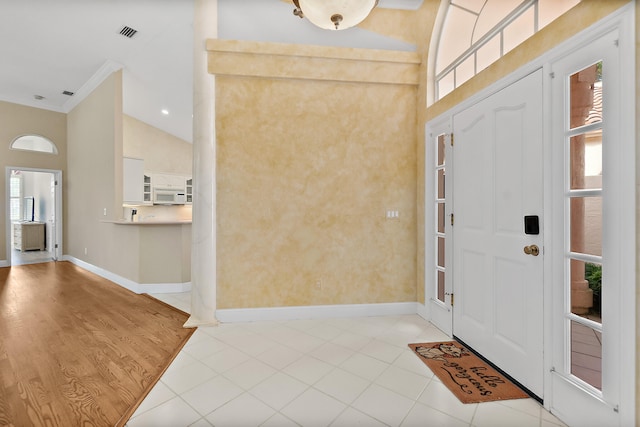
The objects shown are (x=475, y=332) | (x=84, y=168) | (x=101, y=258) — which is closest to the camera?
(x=475, y=332)

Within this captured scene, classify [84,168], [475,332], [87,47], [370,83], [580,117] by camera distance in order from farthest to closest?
[84,168]
[87,47]
[370,83]
[475,332]
[580,117]

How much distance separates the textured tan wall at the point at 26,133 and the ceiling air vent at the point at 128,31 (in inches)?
168

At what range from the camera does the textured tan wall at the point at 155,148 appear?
709cm

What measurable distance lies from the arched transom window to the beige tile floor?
2.45m

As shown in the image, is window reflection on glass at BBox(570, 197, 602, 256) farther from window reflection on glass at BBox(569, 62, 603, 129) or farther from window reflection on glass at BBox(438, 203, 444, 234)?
window reflection on glass at BBox(438, 203, 444, 234)

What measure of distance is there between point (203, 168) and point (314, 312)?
195cm

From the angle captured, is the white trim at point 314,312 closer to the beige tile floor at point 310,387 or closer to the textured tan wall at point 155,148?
the beige tile floor at point 310,387

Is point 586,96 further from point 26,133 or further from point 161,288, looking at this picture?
point 26,133

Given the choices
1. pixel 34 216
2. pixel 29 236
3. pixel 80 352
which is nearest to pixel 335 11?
pixel 80 352

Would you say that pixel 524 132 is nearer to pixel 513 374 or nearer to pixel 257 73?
pixel 513 374

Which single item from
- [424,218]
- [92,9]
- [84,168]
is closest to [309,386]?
[424,218]

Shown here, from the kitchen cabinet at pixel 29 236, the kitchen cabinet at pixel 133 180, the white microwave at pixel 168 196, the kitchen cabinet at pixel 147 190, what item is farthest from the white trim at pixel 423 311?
the kitchen cabinet at pixel 29 236

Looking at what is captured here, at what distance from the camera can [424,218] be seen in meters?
3.22

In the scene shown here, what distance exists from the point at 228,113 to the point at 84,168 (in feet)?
16.6
